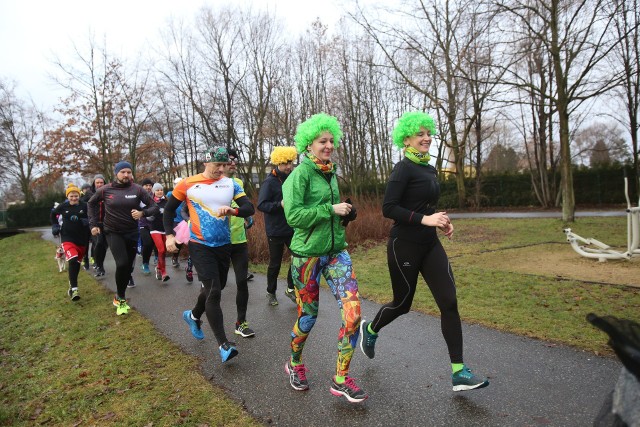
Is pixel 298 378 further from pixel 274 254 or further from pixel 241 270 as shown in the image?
pixel 274 254

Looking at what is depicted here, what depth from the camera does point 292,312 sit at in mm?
5863

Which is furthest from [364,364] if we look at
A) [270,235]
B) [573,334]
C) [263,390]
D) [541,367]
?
[270,235]

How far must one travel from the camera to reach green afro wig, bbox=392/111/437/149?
11.4 ft

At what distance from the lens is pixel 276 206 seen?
228 inches

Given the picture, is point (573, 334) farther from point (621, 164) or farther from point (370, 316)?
point (621, 164)

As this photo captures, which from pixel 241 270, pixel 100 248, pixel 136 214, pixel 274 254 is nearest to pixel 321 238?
pixel 241 270

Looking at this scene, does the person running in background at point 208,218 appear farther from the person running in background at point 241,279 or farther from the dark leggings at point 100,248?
the dark leggings at point 100,248

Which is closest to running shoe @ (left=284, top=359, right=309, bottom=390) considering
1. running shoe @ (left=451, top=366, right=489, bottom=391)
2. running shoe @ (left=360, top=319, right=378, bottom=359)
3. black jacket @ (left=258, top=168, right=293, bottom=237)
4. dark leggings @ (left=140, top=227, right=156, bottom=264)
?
running shoe @ (left=360, top=319, right=378, bottom=359)

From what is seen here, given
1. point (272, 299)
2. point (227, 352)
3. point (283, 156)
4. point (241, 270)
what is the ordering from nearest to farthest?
point (227, 352)
point (241, 270)
point (283, 156)
point (272, 299)

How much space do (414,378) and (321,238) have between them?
1.40 m

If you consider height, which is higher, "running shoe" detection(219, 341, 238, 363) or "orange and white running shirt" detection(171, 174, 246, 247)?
"orange and white running shirt" detection(171, 174, 246, 247)

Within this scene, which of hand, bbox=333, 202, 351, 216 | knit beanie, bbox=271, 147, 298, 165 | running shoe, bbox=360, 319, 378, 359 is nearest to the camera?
hand, bbox=333, 202, 351, 216

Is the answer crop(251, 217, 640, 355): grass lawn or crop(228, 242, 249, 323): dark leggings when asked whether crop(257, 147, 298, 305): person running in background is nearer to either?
crop(228, 242, 249, 323): dark leggings

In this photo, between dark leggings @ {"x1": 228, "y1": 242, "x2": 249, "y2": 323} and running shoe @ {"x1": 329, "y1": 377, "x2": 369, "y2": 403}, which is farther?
dark leggings @ {"x1": 228, "y1": 242, "x2": 249, "y2": 323}
